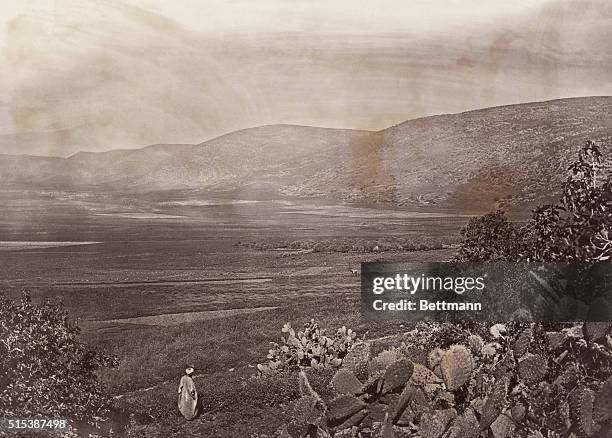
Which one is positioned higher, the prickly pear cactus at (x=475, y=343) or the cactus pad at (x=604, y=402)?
the prickly pear cactus at (x=475, y=343)

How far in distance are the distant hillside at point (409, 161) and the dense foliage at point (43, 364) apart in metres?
0.57

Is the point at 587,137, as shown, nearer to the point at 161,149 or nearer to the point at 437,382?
the point at 437,382

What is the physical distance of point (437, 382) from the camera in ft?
9.75

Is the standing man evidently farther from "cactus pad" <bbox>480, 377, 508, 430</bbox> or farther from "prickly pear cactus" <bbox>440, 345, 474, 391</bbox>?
"cactus pad" <bbox>480, 377, 508, 430</bbox>

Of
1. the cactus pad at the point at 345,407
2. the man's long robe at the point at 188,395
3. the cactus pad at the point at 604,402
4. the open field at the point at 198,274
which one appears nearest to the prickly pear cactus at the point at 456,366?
the open field at the point at 198,274

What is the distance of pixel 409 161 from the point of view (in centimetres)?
295

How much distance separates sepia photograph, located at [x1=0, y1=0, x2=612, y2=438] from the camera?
2.94m

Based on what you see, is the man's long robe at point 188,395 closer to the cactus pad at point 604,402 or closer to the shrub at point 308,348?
the shrub at point 308,348

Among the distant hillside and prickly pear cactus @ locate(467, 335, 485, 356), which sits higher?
the distant hillside

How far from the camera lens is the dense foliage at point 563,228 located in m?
2.93

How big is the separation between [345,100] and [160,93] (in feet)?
2.65

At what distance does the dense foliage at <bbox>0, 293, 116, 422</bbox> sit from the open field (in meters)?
0.08

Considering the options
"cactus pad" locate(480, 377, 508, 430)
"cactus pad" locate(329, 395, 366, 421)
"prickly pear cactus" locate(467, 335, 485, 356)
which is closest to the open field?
"cactus pad" locate(329, 395, 366, 421)

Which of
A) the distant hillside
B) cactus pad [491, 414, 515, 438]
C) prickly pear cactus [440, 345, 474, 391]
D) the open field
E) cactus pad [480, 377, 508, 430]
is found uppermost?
the distant hillside
